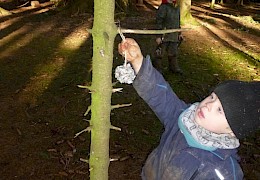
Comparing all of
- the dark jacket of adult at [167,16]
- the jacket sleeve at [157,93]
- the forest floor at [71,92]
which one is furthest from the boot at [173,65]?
the jacket sleeve at [157,93]

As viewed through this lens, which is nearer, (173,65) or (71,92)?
(71,92)

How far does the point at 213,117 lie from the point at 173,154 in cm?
38

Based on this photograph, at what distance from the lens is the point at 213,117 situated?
2.16 metres

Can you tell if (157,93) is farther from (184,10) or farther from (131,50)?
(184,10)

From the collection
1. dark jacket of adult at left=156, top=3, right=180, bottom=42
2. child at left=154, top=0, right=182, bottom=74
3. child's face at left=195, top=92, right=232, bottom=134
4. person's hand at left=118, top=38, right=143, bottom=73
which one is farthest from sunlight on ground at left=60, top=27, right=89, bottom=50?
child's face at left=195, top=92, right=232, bottom=134

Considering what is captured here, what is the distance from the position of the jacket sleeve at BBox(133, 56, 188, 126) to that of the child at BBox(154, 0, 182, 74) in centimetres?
451

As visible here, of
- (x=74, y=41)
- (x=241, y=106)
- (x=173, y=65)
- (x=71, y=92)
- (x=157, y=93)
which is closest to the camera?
(x=241, y=106)

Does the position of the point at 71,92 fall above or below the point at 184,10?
→ below

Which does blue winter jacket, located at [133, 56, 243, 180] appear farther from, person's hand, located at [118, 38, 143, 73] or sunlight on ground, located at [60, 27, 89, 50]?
sunlight on ground, located at [60, 27, 89, 50]

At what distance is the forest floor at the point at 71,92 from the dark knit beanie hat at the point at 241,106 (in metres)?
0.85

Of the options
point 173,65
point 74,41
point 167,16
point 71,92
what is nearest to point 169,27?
point 167,16

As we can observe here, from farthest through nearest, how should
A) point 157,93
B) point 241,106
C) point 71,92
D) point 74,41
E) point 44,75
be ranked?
point 74,41
point 44,75
point 71,92
point 157,93
point 241,106

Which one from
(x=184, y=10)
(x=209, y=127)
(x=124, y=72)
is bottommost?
(x=184, y=10)

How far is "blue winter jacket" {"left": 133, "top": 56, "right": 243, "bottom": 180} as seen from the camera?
221 centimetres
